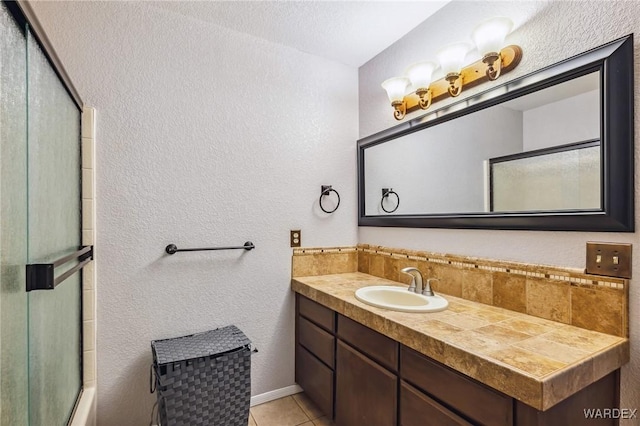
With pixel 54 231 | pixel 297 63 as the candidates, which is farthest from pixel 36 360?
pixel 297 63

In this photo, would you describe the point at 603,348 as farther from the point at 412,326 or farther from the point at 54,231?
the point at 54,231

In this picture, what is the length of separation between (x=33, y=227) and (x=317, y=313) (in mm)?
1378

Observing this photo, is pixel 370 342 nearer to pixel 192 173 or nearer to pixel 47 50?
pixel 192 173

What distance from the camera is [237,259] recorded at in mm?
1960

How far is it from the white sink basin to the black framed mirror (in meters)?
0.41

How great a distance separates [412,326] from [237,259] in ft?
3.81

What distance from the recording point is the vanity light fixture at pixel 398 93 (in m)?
1.90

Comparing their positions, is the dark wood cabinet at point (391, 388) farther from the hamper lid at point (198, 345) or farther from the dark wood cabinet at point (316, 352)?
the hamper lid at point (198, 345)

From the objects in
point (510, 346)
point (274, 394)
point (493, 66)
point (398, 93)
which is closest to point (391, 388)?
point (510, 346)

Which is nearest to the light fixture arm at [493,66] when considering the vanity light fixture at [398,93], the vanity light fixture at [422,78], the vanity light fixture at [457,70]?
the vanity light fixture at [457,70]

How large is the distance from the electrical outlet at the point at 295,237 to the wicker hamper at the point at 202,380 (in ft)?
2.27

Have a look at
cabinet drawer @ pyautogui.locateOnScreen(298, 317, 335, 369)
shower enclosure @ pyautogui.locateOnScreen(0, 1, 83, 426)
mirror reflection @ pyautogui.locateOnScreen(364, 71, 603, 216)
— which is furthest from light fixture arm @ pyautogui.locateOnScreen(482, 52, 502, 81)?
shower enclosure @ pyautogui.locateOnScreen(0, 1, 83, 426)

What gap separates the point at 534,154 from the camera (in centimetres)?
135

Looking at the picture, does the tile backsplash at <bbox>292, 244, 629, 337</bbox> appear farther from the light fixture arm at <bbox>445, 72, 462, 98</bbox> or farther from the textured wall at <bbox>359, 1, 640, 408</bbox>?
the light fixture arm at <bbox>445, 72, 462, 98</bbox>
